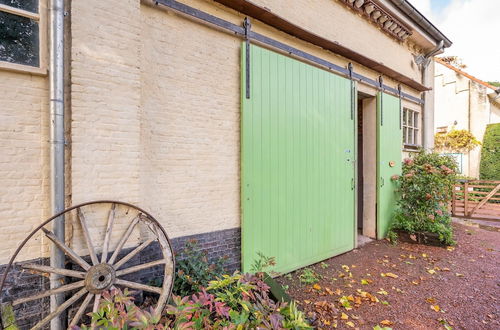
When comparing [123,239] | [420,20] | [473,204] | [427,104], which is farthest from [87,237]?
[473,204]

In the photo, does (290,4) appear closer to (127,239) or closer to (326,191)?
(326,191)

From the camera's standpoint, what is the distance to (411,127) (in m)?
6.39

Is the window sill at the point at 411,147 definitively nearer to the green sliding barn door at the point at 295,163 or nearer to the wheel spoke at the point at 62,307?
the green sliding barn door at the point at 295,163

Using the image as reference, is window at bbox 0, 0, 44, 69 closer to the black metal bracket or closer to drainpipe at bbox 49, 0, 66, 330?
drainpipe at bbox 49, 0, 66, 330

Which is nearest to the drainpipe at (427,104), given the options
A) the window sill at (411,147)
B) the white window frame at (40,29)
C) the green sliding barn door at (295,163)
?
the window sill at (411,147)

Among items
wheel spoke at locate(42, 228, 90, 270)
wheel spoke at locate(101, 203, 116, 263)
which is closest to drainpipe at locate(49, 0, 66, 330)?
wheel spoke at locate(42, 228, 90, 270)

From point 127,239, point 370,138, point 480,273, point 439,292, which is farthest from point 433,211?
point 127,239

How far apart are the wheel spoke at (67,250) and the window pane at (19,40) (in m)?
1.38

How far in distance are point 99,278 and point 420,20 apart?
753 cm

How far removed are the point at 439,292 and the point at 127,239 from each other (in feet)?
12.1

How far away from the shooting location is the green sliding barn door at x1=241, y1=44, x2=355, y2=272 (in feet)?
10.7

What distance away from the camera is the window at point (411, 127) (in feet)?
20.4

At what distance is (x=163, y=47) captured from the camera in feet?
8.85

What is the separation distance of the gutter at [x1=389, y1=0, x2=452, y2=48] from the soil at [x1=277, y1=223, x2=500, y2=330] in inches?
193
